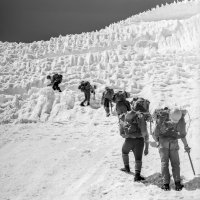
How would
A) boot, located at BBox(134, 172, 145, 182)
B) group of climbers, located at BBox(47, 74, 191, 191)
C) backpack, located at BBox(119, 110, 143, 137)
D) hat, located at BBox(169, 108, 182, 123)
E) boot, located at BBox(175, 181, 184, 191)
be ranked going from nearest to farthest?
boot, located at BBox(175, 181, 184, 191)
group of climbers, located at BBox(47, 74, 191, 191)
hat, located at BBox(169, 108, 182, 123)
boot, located at BBox(134, 172, 145, 182)
backpack, located at BBox(119, 110, 143, 137)

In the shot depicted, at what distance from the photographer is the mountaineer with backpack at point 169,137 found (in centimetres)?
782

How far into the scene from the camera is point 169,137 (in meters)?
7.98

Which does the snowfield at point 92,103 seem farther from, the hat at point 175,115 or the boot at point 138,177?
the hat at point 175,115

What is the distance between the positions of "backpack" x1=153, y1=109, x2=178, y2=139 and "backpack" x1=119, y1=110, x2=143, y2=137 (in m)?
0.64

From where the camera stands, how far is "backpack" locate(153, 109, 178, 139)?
7969mm

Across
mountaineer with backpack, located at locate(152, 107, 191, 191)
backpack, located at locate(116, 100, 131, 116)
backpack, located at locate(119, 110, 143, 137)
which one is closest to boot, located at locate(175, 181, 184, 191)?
mountaineer with backpack, located at locate(152, 107, 191, 191)

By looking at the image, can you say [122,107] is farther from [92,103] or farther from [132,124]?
[92,103]

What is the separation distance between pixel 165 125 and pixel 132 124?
875 millimetres

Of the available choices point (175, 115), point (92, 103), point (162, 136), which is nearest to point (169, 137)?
point (162, 136)

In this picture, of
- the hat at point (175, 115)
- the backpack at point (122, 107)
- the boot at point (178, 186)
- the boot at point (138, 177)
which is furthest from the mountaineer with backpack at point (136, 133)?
the backpack at point (122, 107)

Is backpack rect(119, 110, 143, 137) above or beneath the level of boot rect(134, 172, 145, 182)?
above

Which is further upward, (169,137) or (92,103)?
(92,103)

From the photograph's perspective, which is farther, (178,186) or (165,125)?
(165,125)

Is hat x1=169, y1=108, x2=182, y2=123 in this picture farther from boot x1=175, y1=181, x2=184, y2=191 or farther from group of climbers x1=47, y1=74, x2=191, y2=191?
boot x1=175, y1=181, x2=184, y2=191
